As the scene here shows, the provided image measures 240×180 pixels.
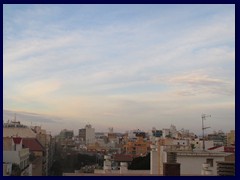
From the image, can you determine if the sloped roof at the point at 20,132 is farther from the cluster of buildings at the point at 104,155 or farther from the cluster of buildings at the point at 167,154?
the cluster of buildings at the point at 167,154

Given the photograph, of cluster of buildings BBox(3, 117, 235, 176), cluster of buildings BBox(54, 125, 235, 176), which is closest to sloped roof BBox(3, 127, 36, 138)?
cluster of buildings BBox(3, 117, 235, 176)

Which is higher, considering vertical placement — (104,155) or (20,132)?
(20,132)

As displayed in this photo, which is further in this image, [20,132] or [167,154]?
[20,132]

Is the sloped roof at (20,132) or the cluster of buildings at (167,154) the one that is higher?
the sloped roof at (20,132)

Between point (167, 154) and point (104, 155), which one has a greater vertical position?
point (167, 154)

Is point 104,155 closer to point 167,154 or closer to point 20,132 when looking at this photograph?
point 20,132

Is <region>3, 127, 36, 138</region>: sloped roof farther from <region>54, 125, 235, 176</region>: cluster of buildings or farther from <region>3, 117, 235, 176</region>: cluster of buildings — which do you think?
<region>54, 125, 235, 176</region>: cluster of buildings

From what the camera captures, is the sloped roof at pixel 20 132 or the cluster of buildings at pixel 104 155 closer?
the cluster of buildings at pixel 104 155

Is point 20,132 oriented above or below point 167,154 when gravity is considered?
above

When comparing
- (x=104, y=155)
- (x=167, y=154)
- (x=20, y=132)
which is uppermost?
(x=20, y=132)

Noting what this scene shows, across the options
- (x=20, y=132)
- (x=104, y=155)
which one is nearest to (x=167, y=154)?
(x=104, y=155)

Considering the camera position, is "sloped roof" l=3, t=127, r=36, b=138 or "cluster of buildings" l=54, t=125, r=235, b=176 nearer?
"cluster of buildings" l=54, t=125, r=235, b=176

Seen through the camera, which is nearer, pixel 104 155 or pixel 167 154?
pixel 167 154

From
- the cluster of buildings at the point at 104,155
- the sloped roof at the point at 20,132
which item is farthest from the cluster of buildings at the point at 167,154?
the sloped roof at the point at 20,132
